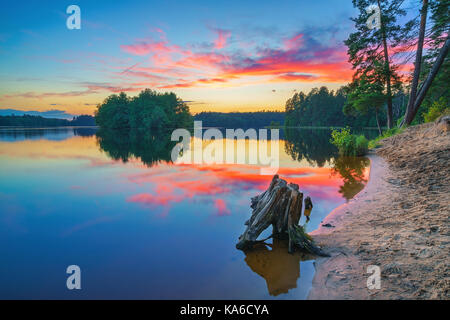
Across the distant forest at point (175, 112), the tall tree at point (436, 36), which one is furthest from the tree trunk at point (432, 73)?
the distant forest at point (175, 112)

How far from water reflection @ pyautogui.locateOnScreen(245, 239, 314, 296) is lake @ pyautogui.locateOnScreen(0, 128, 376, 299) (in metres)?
0.02

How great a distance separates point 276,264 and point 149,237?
311 cm

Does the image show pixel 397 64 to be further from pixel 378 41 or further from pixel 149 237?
pixel 149 237

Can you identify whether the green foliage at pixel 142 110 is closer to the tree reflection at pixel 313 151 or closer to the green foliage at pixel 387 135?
the tree reflection at pixel 313 151

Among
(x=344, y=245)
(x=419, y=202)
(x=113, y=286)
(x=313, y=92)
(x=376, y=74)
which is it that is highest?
(x=313, y=92)

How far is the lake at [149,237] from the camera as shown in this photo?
12.7 feet

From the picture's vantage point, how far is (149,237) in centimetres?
575

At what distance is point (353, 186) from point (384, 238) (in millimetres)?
5358

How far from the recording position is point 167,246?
5273 mm

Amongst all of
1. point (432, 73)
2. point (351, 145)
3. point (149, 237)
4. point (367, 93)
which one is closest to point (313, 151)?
point (351, 145)

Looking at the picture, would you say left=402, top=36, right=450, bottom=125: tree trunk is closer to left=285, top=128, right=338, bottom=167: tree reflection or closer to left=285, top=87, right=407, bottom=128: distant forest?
left=285, top=128, right=338, bottom=167: tree reflection

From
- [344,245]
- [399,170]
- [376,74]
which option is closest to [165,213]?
[344,245]

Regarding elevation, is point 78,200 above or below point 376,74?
below
